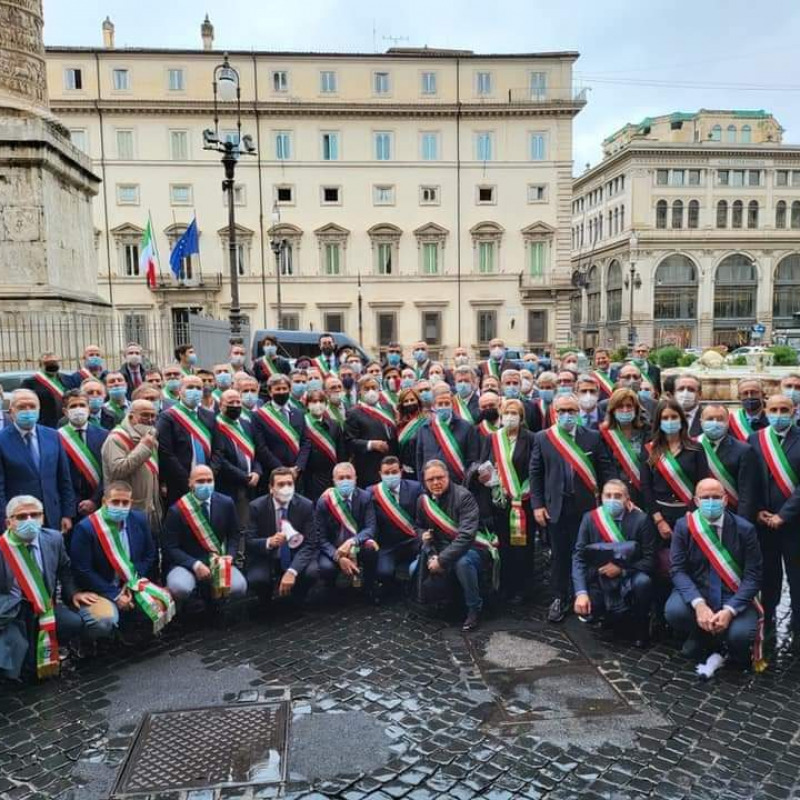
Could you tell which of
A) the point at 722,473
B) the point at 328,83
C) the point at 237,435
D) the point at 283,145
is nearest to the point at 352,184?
the point at 283,145

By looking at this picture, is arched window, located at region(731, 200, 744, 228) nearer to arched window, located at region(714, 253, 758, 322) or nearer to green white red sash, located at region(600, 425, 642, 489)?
arched window, located at region(714, 253, 758, 322)

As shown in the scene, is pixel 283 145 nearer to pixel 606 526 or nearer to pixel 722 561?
pixel 606 526

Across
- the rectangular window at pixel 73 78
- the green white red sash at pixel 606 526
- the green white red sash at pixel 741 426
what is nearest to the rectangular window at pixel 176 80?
the rectangular window at pixel 73 78

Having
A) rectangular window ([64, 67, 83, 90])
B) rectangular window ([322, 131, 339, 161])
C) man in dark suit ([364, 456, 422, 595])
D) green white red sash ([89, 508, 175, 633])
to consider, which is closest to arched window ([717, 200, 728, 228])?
rectangular window ([322, 131, 339, 161])

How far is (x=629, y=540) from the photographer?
5789mm

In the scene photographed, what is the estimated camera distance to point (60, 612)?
532 centimetres

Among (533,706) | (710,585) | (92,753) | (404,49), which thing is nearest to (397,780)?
(533,706)

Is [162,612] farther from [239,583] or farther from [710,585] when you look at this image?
[710,585]

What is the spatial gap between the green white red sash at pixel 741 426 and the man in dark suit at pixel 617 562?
1276mm

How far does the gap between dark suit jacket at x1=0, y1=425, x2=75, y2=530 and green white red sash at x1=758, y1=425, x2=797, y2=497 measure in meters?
5.74

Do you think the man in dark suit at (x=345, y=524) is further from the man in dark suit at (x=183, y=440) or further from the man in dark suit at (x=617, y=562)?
the man in dark suit at (x=617, y=562)

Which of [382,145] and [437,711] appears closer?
[437,711]

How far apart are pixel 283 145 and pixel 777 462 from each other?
138 ft

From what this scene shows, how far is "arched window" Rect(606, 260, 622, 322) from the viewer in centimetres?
7219
